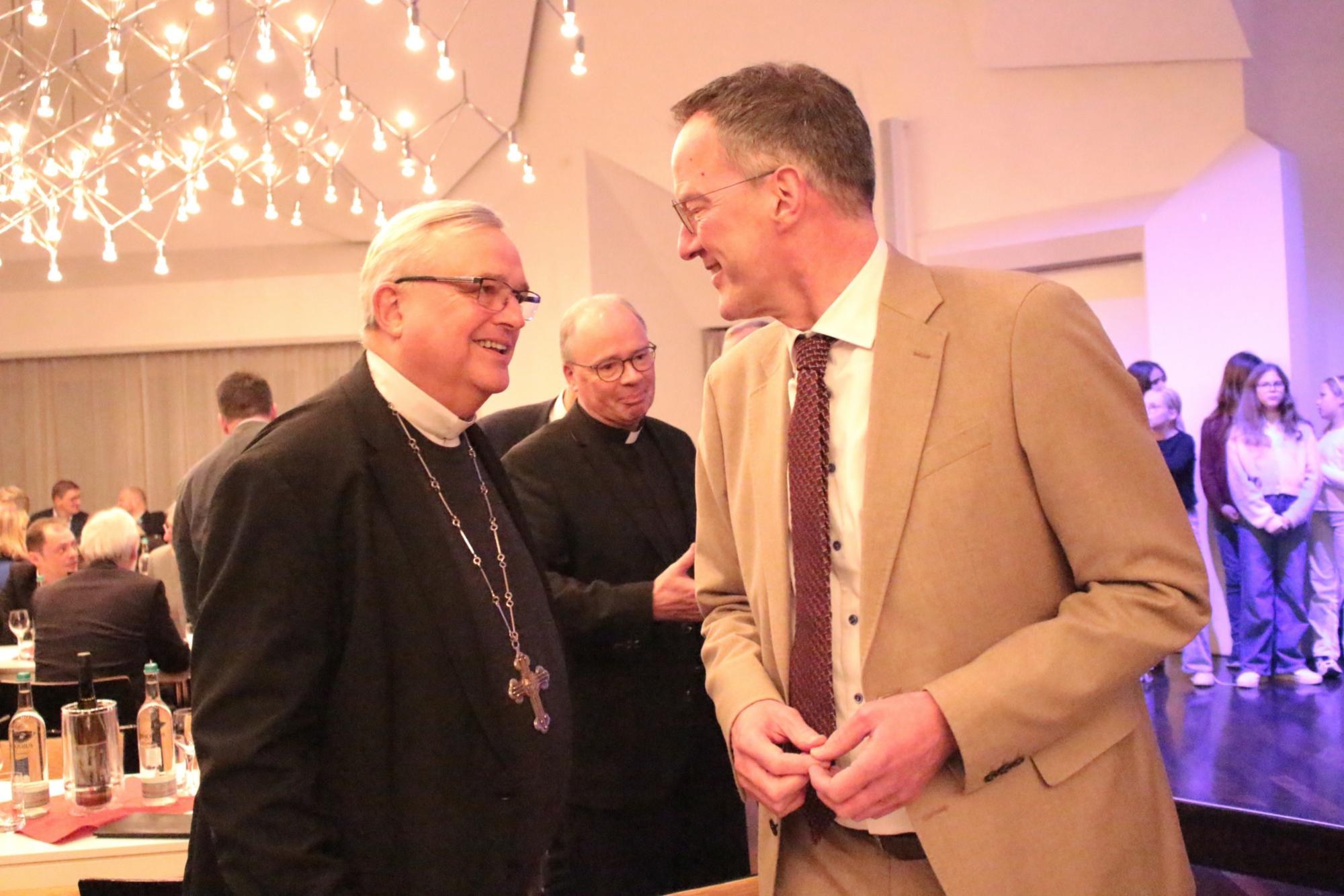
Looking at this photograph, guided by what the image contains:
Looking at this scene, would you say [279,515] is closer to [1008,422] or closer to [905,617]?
[905,617]

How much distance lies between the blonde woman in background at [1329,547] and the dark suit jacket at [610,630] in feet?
18.9

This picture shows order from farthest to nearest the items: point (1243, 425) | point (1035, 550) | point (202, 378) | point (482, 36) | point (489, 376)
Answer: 1. point (202, 378)
2. point (482, 36)
3. point (1243, 425)
4. point (489, 376)
5. point (1035, 550)

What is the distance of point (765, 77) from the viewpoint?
64.8 inches

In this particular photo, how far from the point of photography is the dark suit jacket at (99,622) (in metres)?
5.03

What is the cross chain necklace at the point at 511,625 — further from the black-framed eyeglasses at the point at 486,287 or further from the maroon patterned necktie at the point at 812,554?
the maroon patterned necktie at the point at 812,554

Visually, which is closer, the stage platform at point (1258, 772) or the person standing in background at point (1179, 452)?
the stage platform at point (1258, 772)

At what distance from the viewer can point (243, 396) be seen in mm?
5172

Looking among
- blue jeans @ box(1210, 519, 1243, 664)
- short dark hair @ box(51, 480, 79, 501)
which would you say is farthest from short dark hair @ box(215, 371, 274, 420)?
short dark hair @ box(51, 480, 79, 501)

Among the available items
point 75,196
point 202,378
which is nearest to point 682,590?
point 75,196

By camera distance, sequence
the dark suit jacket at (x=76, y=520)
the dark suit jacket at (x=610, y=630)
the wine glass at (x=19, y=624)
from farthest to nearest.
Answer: the dark suit jacket at (x=76, y=520), the wine glass at (x=19, y=624), the dark suit jacket at (x=610, y=630)

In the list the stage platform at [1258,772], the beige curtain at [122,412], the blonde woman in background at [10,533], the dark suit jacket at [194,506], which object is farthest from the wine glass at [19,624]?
the beige curtain at [122,412]

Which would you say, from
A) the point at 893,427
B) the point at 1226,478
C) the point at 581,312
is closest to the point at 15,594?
the point at 581,312

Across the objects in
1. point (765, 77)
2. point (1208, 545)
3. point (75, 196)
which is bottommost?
point (1208, 545)

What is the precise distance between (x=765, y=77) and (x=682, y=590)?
1.23 meters
